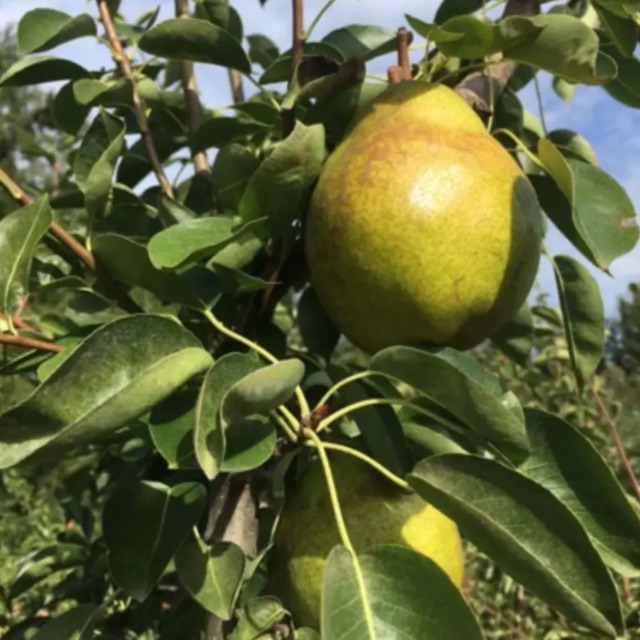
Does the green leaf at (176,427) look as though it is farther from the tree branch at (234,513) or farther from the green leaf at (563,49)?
the green leaf at (563,49)

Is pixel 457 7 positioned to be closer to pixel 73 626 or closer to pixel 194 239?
pixel 194 239

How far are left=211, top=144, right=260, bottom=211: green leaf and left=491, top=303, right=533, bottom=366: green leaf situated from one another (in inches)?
11.6

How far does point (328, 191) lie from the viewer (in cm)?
77

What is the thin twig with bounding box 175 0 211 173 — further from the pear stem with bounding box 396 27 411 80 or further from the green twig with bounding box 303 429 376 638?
the green twig with bounding box 303 429 376 638

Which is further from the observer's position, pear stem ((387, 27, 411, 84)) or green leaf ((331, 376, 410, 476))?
pear stem ((387, 27, 411, 84))

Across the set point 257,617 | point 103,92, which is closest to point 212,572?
point 257,617

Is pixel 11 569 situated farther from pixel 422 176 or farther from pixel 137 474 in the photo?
pixel 422 176

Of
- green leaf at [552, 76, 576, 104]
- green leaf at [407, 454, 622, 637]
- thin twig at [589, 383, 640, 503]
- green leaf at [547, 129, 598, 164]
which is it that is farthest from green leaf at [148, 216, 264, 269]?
thin twig at [589, 383, 640, 503]

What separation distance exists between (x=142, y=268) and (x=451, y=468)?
275 millimetres

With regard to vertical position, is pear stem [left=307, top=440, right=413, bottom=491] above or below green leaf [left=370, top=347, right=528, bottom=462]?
below

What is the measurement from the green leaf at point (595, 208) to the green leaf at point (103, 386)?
292mm

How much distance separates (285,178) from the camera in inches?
30.2

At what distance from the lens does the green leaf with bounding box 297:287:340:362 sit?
0.93m

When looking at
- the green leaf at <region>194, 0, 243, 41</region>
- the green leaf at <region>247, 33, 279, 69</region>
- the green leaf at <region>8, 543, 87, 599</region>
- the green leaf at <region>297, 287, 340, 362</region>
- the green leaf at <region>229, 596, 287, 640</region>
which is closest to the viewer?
the green leaf at <region>229, 596, 287, 640</region>
